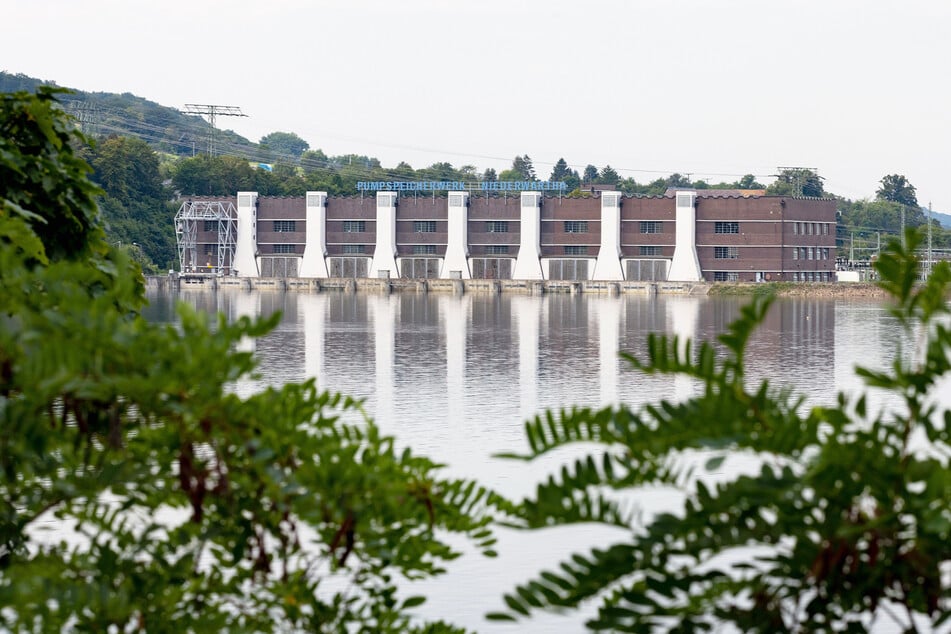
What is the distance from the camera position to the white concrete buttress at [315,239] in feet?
369

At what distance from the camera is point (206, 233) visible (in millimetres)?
116438

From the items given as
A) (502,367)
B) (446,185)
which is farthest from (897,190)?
(502,367)

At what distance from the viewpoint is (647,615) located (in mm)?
3287

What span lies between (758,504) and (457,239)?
354 feet

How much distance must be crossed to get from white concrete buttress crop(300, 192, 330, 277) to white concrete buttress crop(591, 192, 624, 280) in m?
21.9

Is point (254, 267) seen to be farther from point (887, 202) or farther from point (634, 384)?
point (887, 202)

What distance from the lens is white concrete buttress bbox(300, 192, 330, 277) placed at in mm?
112438

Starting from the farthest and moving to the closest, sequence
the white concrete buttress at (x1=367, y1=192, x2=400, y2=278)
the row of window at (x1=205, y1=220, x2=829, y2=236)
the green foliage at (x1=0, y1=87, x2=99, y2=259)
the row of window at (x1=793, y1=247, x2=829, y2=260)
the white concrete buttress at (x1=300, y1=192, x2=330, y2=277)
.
A: 1. the white concrete buttress at (x1=300, y1=192, x2=330, y2=277)
2. the white concrete buttress at (x1=367, y1=192, x2=400, y2=278)
3. the row of window at (x1=793, y1=247, x2=829, y2=260)
4. the row of window at (x1=205, y1=220, x2=829, y2=236)
5. the green foliage at (x1=0, y1=87, x2=99, y2=259)

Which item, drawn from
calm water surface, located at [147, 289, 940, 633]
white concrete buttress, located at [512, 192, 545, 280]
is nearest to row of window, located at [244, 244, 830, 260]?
white concrete buttress, located at [512, 192, 545, 280]

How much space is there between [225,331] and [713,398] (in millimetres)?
1121

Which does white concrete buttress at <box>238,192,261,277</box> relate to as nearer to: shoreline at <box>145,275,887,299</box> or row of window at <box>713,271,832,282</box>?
shoreline at <box>145,275,887,299</box>

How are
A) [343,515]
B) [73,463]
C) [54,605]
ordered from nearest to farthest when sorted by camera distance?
[343,515], [73,463], [54,605]

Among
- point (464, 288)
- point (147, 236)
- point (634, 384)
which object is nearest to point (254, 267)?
point (147, 236)

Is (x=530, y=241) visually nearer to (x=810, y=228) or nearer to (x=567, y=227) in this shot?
(x=567, y=227)
